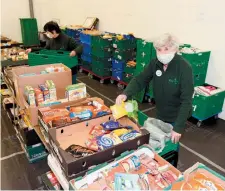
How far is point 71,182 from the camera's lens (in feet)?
3.85

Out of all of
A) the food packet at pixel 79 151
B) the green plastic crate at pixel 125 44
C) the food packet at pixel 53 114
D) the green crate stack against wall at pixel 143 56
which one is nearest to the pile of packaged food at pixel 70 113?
the food packet at pixel 53 114

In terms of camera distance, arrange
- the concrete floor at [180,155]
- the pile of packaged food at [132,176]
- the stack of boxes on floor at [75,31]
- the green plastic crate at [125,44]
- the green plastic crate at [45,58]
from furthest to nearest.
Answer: the stack of boxes on floor at [75,31], the green plastic crate at [125,44], the green plastic crate at [45,58], the concrete floor at [180,155], the pile of packaged food at [132,176]

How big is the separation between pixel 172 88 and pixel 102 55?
344 cm

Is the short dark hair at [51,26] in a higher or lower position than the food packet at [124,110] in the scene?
higher

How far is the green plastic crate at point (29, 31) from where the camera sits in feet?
24.9

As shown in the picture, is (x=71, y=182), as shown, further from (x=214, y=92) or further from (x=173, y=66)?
(x=214, y=92)

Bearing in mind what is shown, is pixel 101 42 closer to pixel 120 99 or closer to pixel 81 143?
pixel 120 99

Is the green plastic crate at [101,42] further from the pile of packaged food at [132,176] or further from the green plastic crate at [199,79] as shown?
the pile of packaged food at [132,176]

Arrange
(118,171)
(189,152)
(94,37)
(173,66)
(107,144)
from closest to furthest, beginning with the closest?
(118,171)
(107,144)
(173,66)
(189,152)
(94,37)

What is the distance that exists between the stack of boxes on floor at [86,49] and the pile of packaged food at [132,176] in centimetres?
450

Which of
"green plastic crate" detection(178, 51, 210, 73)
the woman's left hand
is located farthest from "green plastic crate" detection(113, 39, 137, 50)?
the woman's left hand

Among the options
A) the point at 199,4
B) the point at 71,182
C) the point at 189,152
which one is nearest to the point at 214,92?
the point at 189,152

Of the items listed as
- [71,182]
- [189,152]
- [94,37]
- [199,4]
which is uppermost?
[199,4]

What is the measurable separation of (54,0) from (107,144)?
25.2ft
